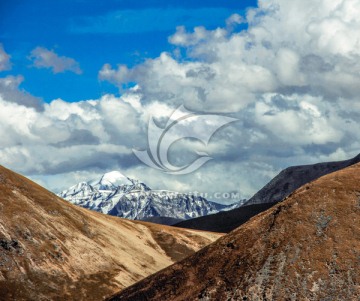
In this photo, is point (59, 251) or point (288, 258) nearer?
point (288, 258)

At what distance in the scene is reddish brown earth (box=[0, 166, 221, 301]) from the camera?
341 feet

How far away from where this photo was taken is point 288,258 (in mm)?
68188

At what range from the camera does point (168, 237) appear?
175 metres

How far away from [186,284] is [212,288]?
4.66m

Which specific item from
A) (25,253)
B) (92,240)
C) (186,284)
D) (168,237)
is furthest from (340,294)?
(168,237)

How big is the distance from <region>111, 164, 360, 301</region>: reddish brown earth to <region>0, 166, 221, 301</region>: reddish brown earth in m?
30.0

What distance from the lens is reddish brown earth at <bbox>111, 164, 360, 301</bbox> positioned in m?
64.7

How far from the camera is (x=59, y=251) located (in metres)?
117

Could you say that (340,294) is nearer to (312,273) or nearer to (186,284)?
(312,273)

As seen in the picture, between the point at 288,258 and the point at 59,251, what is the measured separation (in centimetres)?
6194

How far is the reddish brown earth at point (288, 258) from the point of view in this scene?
64.7 m

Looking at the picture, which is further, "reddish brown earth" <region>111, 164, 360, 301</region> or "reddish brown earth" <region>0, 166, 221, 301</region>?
"reddish brown earth" <region>0, 166, 221, 301</region>

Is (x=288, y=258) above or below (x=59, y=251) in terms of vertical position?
above

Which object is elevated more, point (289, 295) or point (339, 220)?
point (339, 220)
